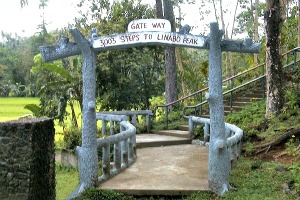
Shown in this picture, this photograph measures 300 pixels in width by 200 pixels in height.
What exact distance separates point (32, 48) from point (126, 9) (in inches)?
1616

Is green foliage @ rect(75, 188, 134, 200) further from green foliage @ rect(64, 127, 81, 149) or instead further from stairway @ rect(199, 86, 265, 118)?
stairway @ rect(199, 86, 265, 118)

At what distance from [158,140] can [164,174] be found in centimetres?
381

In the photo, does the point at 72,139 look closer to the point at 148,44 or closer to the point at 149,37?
the point at 148,44

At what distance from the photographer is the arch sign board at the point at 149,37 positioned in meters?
6.90

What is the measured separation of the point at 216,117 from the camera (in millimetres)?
7012

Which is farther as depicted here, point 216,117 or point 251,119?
point 251,119

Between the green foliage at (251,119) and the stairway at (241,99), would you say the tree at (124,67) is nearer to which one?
the stairway at (241,99)

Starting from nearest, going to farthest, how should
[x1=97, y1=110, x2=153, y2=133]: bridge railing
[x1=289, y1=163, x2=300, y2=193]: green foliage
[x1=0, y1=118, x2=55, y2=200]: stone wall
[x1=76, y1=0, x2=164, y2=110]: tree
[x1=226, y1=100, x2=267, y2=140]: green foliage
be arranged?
1. [x1=289, y1=163, x2=300, y2=193]: green foliage
2. [x1=0, y1=118, x2=55, y2=200]: stone wall
3. [x1=226, y1=100, x2=267, y2=140]: green foliage
4. [x1=97, y1=110, x2=153, y2=133]: bridge railing
5. [x1=76, y1=0, x2=164, y2=110]: tree

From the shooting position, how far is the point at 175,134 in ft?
41.7

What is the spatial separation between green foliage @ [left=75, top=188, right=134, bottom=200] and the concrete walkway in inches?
7.3

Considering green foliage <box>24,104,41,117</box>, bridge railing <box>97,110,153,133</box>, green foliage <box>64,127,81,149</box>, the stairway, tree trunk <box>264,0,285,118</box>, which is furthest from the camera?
green foliage <box>24,104,41,117</box>

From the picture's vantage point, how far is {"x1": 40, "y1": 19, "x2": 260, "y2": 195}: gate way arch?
6.91 m

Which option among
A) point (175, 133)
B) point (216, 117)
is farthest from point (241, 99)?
point (216, 117)

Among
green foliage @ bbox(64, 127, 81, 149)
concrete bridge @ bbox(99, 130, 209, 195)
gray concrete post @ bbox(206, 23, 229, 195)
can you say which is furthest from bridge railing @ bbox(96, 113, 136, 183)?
gray concrete post @ bbox(206, 23, 229, 195)
